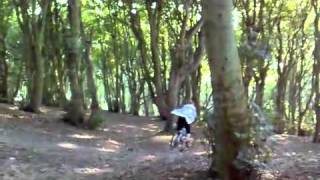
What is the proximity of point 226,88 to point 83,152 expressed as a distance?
7292 millimetres

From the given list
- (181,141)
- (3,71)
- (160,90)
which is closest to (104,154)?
(181,141)

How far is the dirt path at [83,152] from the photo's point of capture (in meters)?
10.2

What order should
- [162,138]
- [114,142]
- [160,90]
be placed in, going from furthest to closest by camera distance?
[160,90] → [162,138] → [114,142]

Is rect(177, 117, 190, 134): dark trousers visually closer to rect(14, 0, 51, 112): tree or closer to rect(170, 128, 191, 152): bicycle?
rect(170, 128, 191, 152): bicycle

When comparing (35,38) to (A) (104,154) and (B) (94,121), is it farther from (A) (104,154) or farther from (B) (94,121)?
(A) (104,154)

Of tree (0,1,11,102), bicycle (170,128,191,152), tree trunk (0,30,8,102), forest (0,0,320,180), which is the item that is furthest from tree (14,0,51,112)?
bicycle (170,128,191,152)

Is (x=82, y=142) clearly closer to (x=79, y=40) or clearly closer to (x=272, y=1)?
(x=79, y=40)

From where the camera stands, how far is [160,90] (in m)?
21.5

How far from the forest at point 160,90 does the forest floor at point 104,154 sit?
1.7 inches

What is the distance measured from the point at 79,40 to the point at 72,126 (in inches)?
117

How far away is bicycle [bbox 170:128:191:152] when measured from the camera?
601 inches

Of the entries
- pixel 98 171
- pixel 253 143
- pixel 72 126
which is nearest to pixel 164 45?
pixel 72 126

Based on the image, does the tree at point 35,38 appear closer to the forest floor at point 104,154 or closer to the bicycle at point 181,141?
the forest floor at point 104,154

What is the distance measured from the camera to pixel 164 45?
98.7 feet
